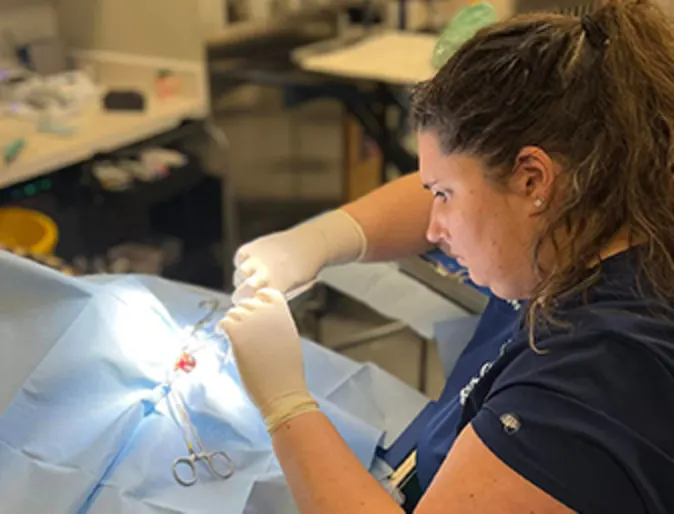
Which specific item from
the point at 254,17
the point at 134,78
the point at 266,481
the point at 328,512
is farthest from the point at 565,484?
the point at 254,17

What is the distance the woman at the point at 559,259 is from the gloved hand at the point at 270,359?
0.07ft

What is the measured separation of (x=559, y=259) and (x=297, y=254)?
479 mm

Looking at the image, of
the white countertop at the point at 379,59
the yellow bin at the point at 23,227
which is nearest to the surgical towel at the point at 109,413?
the yellow bin at the point at 23,227

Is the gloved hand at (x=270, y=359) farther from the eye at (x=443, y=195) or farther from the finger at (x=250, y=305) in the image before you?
the eye at (x=443, y=195)

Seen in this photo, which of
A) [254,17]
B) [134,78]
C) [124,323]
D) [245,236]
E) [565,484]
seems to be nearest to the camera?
[565,484]

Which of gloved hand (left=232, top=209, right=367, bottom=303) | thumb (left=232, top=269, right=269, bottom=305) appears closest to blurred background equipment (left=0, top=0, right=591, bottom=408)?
gloved hand (left=232, top=209, right=367, bottom=303)

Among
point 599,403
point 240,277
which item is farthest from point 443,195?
point 240,277

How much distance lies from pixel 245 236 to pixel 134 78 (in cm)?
74

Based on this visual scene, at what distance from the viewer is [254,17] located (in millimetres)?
2787

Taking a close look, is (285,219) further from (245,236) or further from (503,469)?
(503,469)

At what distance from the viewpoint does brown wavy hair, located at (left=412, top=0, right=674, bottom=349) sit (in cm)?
72

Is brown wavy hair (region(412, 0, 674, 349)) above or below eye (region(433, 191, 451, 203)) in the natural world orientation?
above

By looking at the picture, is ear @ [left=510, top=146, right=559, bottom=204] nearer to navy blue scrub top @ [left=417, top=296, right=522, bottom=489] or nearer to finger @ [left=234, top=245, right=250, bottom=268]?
navy blue scrub top @ [left=417, top=296, right=522, bottom=489]

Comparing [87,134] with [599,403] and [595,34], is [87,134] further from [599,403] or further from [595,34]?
[599,403]
